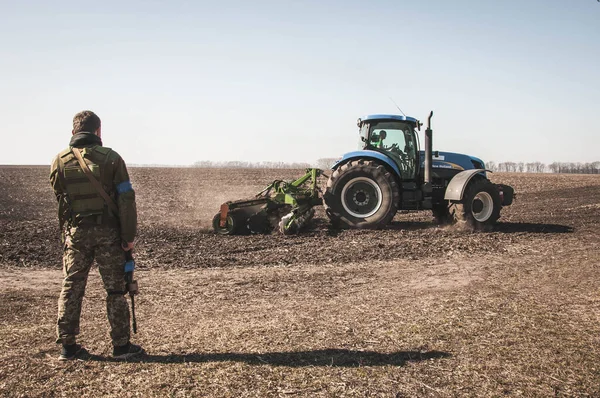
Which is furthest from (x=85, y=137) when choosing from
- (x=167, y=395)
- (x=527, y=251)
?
(x=527, y=251)

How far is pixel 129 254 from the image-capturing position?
470 centimetres

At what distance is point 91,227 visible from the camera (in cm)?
459

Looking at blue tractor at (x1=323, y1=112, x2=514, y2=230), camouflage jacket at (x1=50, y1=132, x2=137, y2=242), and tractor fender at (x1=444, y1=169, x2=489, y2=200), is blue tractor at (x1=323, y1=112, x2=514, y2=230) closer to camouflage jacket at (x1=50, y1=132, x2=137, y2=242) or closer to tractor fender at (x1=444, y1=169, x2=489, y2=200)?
tractor fender at (x1=444, y1=169, x2=489, y2=200)

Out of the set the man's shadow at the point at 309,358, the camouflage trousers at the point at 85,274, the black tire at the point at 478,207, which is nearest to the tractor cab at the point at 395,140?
the black tire at the point at 478,207

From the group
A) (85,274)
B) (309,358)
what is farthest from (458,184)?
(85,274)

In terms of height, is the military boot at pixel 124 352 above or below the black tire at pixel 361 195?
below

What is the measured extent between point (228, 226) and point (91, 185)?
7.62 m

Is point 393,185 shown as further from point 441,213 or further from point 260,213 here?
point 260,213

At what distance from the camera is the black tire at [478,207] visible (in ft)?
38.9

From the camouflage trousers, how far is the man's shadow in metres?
0.32

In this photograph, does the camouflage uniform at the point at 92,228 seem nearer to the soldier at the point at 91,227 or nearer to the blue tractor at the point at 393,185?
the soldier at the point at 91,227

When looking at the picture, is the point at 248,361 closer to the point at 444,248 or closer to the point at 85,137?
the point at 85,137

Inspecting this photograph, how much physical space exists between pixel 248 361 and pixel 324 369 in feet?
2.21

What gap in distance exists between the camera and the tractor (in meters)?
12.0
